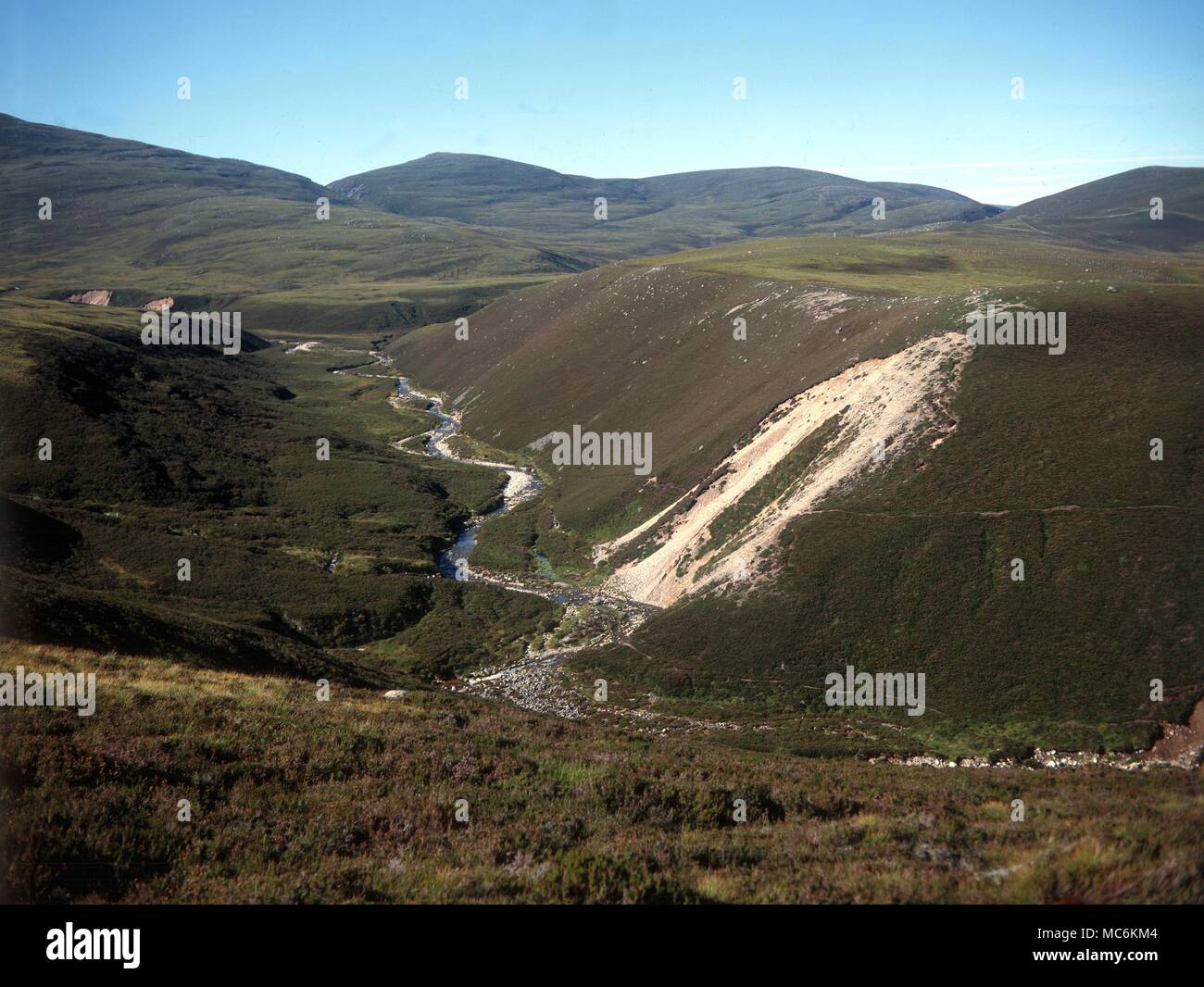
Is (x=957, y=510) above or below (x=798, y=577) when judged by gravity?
above

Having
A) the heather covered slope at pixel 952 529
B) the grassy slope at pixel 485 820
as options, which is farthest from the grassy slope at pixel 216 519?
the grassy slope at pixel 485 820

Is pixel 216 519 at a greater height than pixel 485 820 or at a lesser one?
greater

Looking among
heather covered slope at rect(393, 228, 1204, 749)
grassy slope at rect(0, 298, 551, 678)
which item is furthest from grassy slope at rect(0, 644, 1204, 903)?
heather covered slope at rect(393, 228, 1204, 749)

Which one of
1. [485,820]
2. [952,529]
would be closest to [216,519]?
[952,529]

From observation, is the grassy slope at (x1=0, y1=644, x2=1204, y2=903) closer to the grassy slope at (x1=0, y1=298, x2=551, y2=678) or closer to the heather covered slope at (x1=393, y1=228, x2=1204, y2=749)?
the grassy slope at (x1=0, y1=298, x2=551, y2=678)

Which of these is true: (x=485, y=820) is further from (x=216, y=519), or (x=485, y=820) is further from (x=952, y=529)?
(x=216, y=519)

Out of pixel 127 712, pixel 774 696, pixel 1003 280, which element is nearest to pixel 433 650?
pixel 774 696

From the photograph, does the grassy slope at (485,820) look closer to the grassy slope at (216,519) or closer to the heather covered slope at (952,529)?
the grassy slope at (216,519)

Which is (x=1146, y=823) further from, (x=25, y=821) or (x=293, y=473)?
(x=293, y=473)
